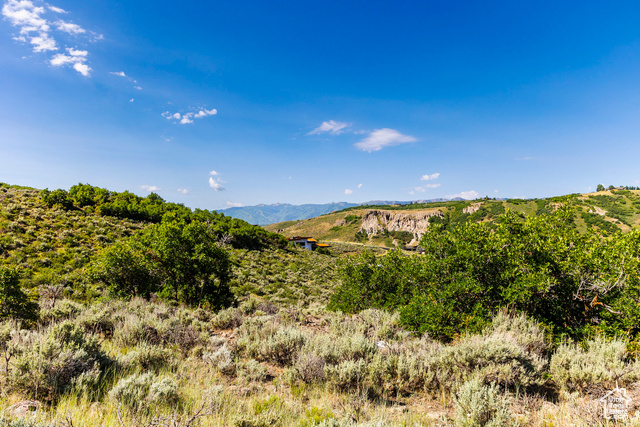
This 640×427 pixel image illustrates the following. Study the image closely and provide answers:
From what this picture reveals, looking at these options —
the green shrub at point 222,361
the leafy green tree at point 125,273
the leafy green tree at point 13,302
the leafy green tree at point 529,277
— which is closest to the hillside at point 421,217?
the leafy green tree at point 529,277

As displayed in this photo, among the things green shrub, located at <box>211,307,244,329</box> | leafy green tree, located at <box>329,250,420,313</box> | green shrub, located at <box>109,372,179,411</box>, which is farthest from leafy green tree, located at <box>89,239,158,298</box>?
green shrub, located at <box>109,372,179,411</box>

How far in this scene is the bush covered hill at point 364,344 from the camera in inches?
135

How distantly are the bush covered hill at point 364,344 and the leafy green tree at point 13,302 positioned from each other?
0.12ft

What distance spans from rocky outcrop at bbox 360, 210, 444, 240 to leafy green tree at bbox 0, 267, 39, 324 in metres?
146

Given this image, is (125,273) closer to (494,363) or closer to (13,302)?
(13,302)

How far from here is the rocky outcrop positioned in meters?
147

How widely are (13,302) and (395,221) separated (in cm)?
15681

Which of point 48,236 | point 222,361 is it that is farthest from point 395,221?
point 222,361

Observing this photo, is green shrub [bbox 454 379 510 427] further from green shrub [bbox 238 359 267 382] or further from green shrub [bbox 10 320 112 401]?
green shrub [bbox 10 320 112 401]

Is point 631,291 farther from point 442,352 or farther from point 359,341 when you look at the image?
point 359,341

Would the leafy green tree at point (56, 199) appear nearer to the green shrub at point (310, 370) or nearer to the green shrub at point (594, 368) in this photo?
the green shrub at point (310, 370)

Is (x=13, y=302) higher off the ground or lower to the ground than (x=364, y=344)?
higher

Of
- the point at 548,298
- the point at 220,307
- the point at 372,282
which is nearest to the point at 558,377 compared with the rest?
the point at 548,298

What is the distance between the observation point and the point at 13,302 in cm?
617
